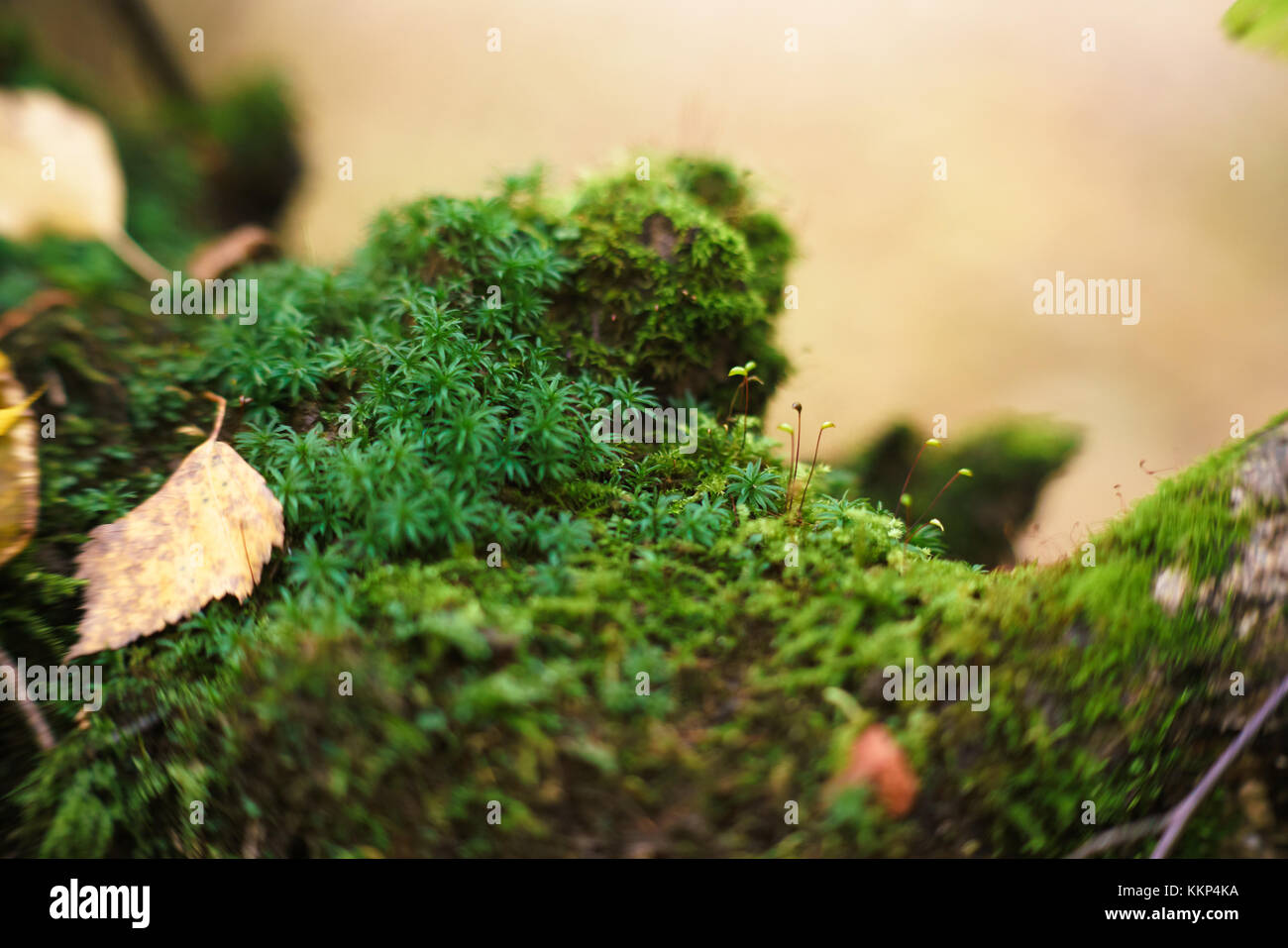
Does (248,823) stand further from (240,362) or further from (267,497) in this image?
(240,362)

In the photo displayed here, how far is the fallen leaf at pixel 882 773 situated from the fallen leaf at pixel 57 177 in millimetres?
3548

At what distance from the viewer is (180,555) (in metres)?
1.67

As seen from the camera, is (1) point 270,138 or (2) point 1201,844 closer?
(2) point 1201,844

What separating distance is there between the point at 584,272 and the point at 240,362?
1134 mm

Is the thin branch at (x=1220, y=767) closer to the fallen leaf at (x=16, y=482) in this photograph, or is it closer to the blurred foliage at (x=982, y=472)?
the blurred foliage at (x=982, y=472)

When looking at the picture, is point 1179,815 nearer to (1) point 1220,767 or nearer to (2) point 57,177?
(1) point 1220,767

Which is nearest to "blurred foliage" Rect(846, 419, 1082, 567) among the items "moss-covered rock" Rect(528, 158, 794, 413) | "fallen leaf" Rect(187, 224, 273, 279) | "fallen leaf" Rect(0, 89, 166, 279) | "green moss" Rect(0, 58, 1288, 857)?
"moss-covered rock" Rect(528, 158, 794, 413)

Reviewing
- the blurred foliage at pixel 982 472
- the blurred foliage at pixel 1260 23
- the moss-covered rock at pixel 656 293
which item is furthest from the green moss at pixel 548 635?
the blurred foliage at pixel 1260 23

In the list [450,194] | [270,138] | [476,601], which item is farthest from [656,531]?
[270,138]

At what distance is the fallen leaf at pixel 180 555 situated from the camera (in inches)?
64.1

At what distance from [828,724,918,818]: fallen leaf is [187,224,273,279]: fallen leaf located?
3.18 meters

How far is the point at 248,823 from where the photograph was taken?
135 cm

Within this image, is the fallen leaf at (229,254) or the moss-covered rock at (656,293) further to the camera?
the fallen leaf at (229,254)

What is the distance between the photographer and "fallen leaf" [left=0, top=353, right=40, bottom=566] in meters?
1.67
